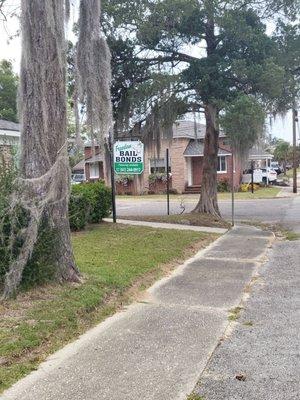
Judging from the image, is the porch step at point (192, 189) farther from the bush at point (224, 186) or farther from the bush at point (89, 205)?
the bush at point (89, 205)

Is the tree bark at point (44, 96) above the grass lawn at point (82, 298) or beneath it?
above

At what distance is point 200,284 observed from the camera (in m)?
7.32

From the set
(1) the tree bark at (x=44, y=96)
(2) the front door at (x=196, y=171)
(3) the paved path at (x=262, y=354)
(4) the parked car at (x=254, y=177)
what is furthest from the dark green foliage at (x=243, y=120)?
(4) the parked car at (x=254, y=177)

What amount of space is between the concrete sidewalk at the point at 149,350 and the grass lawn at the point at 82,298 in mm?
166

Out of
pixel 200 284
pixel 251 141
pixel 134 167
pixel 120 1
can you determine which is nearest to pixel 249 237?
pixel 251 141

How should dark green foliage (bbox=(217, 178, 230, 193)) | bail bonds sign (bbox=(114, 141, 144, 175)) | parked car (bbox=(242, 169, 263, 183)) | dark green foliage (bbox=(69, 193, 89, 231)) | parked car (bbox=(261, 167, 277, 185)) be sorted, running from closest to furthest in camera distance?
dark green foliage (bbox=(69, 193, 89, 231)), bail bonds sign (bbox=(114, 141, 144, 175)), dark green foliage (bbox=(217, 178, 230, 193)), parked car (bbox=(242, 169, 263, 183)), parked car (bbox=(261, 167, 277, 185))

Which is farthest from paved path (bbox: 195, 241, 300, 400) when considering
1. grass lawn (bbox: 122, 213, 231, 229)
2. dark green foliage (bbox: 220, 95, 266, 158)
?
grass lawn (bbox: 122, 213, 231, 229)

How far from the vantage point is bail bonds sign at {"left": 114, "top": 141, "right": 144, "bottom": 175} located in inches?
550

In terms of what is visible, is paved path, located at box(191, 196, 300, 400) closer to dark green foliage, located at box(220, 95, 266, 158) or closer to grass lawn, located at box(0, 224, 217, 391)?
grass lawn, located at box(0, 224, 217, 391)

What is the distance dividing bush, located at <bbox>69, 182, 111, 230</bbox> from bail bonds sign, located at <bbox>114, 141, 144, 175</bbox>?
91 cm

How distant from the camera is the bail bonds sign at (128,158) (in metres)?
14.0

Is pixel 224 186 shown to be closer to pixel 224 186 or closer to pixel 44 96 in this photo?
pixel 224 186

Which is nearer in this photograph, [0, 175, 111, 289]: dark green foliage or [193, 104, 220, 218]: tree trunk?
[0, 175, 111, 289]: dark green foliage

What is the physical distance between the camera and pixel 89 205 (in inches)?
471
